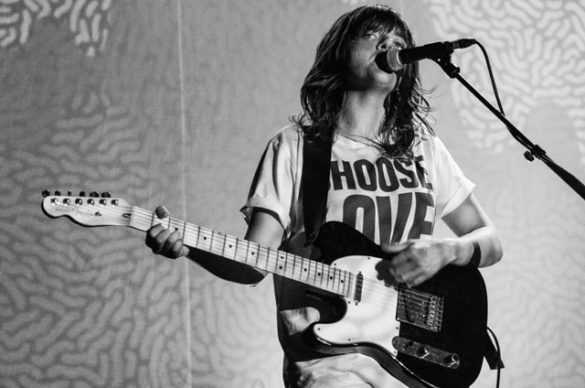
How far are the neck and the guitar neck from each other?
0.53 m

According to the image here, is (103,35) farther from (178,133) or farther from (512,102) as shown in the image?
(512,102)

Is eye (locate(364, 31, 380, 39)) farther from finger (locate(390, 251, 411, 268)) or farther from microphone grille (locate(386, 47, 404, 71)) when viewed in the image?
finger (locate(390, 251, 411, 268))

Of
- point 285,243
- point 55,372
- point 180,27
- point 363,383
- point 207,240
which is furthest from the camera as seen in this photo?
point 180,27

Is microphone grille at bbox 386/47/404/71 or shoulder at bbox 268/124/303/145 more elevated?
microphone grille at bbox 386/47/404/71

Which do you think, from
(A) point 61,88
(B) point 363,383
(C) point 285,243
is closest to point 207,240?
(C) point 285,243

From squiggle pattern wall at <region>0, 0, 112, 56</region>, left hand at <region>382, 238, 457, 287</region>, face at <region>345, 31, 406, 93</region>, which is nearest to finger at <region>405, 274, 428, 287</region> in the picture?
left hand at <region>382, 238, 457, 287</region>

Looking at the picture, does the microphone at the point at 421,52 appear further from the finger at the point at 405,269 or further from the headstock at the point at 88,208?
the headstock at the point at 88,208

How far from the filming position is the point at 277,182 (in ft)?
7.02

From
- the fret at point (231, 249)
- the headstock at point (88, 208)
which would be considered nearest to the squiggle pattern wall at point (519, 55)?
the fret at point (231, 249)

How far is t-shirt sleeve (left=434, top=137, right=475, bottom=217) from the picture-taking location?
2.44 m

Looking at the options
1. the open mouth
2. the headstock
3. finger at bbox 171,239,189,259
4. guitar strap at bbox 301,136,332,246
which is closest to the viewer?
the headstock

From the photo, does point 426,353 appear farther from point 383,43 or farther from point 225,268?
point 383,43

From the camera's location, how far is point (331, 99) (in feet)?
7.88

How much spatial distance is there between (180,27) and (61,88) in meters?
0.48
